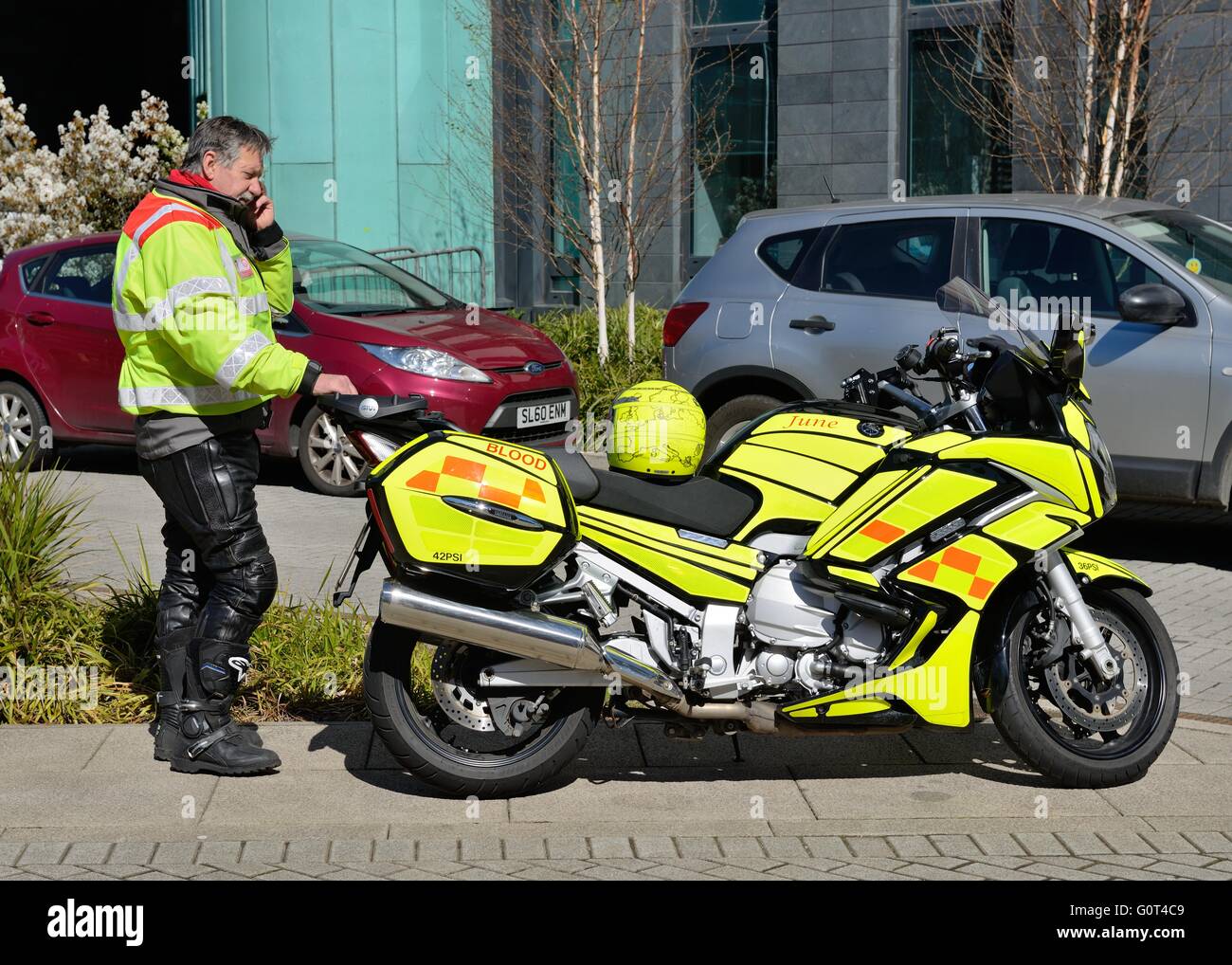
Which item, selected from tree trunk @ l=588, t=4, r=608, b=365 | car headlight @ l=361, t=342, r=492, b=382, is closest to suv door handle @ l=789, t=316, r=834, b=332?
car headlight @ l=361, t=342, r=492, b=382

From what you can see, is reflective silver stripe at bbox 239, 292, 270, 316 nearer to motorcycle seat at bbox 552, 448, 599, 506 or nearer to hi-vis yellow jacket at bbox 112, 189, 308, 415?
hi-vis yellow jacket at bbox 112, 189, 308, 415

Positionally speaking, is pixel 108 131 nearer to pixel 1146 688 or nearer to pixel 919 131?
pixel 919 131

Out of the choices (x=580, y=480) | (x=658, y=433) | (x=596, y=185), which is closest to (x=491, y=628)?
(x=580, y=480)

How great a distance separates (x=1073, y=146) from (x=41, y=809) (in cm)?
1033

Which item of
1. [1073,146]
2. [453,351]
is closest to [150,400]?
[453,351]

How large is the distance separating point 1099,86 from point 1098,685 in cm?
896

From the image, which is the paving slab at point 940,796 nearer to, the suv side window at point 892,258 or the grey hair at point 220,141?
the grey hair at point 220,141

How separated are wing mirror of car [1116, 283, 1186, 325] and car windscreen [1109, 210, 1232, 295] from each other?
335mm

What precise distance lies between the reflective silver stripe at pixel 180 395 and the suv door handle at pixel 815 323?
4310 millimetres

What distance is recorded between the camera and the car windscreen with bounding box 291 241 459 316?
36.6 ft

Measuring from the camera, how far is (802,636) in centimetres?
499

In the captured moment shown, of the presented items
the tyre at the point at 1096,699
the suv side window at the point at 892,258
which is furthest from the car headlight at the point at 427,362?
the tyre at the point at 1096,699

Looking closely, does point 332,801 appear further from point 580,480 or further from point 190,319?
point 190,319

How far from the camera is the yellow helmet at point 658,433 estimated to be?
501cm
